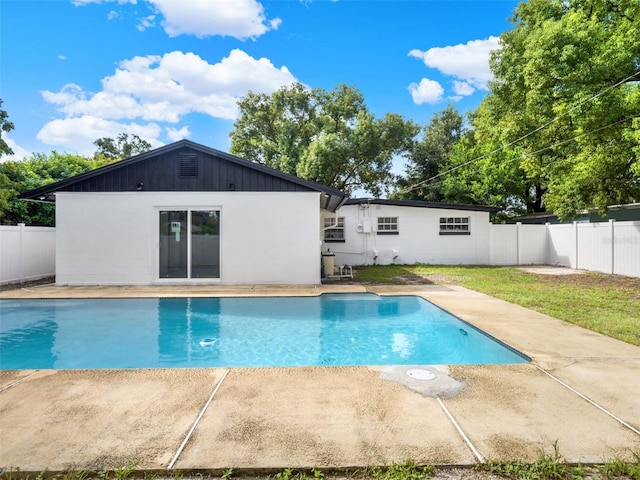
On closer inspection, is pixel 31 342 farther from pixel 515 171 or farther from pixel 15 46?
pixel 515 171

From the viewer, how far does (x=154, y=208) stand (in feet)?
36.5

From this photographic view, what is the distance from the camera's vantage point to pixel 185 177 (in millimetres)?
11117

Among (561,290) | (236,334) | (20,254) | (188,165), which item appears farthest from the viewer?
(20,254)

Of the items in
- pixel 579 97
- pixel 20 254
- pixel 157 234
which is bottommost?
pixel 20 254

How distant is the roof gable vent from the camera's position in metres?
11.1

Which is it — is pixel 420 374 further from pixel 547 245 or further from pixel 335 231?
pixel 547 245

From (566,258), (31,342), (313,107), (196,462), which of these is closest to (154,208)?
(31,342)

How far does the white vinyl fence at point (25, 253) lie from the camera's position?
1107cm

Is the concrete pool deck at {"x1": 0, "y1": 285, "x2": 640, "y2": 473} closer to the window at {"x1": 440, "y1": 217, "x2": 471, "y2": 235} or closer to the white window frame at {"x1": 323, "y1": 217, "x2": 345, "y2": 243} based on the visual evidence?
the white window frame at {"x1": 323, "y1": 217, "x2": 345, "y2": 243}

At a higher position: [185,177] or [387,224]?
[185,177]

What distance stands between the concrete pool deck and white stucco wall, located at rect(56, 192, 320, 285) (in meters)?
7.10

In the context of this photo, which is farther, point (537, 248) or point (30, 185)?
point (537, 248)

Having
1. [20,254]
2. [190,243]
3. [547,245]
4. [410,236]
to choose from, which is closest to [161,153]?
[190,243]

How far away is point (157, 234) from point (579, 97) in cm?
1333
